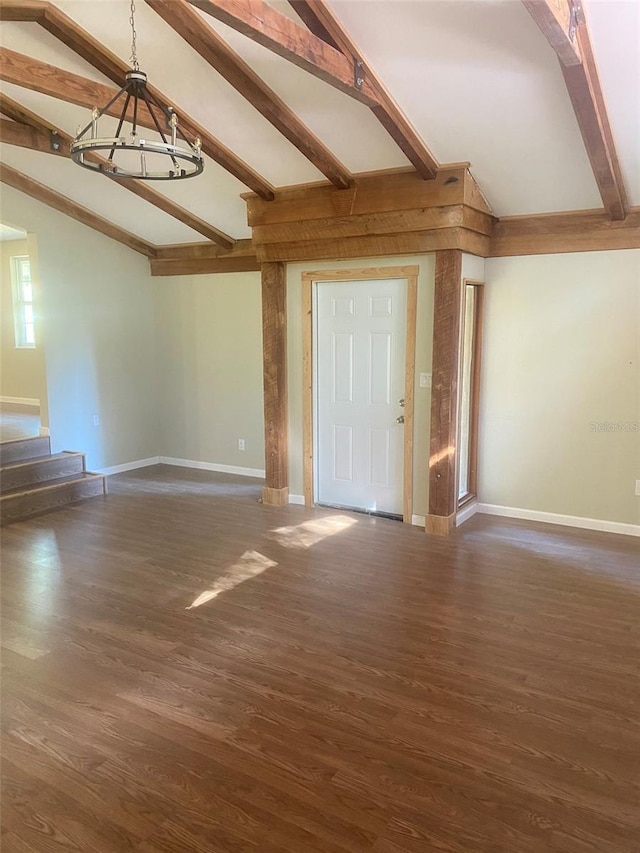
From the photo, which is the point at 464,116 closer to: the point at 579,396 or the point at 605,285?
the point at 605,285

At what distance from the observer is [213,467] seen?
6.91 m

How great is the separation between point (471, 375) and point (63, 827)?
13.9 ft

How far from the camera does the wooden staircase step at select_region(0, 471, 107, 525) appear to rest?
16.7 feet

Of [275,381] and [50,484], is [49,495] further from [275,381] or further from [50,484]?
[275,381]

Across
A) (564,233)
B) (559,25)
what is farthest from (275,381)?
Answer: (559,25)

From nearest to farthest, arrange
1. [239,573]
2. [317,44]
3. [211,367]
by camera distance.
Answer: [317,44]
[239,573]
[211,367]

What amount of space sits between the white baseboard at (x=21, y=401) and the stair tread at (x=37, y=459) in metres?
Answer: 2.63

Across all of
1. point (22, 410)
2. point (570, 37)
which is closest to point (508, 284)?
point (570, 37)

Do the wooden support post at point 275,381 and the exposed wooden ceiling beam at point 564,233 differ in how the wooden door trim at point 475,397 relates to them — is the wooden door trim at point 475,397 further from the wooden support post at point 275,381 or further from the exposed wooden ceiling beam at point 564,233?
the wooden support post at point 275,381

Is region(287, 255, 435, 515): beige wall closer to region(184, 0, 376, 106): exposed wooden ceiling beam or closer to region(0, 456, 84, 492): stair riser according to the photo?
region(184, 0, 376, 106): exposed wooden ceiling beam

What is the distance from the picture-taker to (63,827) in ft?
6.60

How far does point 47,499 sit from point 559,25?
512 cm

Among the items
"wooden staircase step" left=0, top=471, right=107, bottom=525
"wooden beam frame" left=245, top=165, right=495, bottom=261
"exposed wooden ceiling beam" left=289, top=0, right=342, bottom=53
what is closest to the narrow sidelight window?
"wooden beam frame" left=245, top=165, right=495, bottom=261

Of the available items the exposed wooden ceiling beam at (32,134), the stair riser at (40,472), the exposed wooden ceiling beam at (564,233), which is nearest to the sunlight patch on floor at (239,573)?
the stair riser at (40,472)
